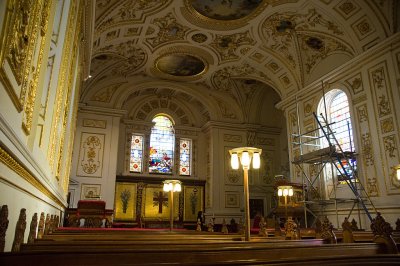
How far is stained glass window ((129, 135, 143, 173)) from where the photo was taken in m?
16.3

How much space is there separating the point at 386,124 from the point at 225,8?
6.33 m

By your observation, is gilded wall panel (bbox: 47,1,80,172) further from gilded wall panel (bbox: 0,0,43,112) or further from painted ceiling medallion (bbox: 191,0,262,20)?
painted ceiling medallion (bbox: 191,0,262,20)

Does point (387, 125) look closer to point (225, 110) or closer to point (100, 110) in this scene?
point (225, 110)

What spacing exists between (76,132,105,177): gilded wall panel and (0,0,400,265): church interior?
44mm

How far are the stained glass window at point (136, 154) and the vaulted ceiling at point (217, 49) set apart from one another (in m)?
1.12

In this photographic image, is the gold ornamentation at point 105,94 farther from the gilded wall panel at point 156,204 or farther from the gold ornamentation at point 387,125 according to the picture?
the gold ornamentation at point 387,125

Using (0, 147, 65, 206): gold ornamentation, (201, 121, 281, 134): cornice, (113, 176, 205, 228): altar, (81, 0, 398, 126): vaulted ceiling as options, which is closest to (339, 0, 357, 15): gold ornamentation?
(81, 0, 398, 126): vaulted ceiling

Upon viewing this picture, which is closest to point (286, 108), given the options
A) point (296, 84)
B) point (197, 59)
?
point (296, 84)

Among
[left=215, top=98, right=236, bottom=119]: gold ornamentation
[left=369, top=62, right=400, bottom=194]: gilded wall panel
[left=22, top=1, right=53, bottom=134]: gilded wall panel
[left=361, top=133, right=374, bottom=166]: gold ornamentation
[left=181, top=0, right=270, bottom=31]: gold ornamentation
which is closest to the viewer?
[left=22, top=1, right=53, bottom=134]: gilded wall panel

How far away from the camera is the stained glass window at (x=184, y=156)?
17.2m

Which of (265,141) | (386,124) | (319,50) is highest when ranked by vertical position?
(319,50)

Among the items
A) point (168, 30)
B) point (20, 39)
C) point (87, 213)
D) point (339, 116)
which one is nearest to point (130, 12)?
point (168, 30)

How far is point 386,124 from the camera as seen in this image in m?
9.80

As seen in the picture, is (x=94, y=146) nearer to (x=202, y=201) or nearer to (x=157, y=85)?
(x=157, y=85)
